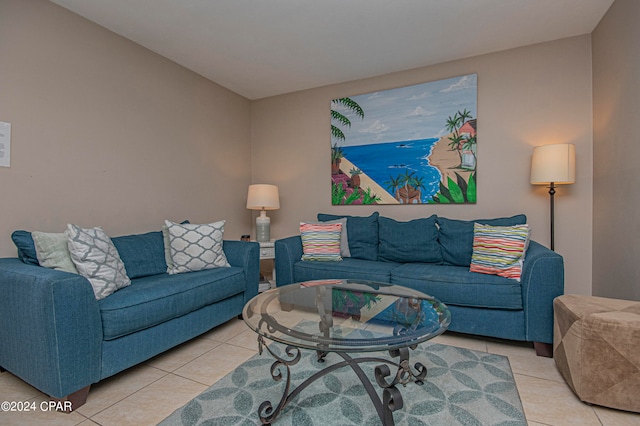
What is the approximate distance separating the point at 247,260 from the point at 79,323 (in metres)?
1.28

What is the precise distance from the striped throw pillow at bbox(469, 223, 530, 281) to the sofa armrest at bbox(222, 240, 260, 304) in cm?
173

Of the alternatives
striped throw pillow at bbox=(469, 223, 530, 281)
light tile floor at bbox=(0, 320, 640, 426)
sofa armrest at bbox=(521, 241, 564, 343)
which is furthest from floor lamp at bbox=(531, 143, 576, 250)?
light tile floor at bbox=(0, 320, 640, 426)

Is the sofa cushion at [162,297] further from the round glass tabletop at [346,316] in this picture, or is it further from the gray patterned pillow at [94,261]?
the round glass tabletop at [346,316]

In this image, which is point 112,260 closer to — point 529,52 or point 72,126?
point 72,126

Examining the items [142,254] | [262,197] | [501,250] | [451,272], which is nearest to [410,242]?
[451,272]

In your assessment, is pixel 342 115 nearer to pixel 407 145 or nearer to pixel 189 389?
pixel 407 145

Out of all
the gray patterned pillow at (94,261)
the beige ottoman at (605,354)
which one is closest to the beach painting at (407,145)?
→ the beige ottoman at (605,354)

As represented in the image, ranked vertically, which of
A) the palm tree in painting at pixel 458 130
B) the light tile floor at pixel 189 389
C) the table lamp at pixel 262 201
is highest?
the palm tree in painting at pixel 458 130

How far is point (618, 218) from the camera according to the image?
2.23m

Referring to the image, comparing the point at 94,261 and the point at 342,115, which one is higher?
the point at 342,115

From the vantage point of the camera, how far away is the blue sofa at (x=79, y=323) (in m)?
1.44

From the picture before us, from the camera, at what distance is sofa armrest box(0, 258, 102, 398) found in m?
1.43

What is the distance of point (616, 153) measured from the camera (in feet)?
7.38

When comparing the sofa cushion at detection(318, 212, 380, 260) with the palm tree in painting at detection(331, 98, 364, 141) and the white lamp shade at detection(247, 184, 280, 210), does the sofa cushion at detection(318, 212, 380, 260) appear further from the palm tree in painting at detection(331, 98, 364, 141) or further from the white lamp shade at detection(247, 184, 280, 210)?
the palm tree in painting at detection(331, 98, 364, 141)
